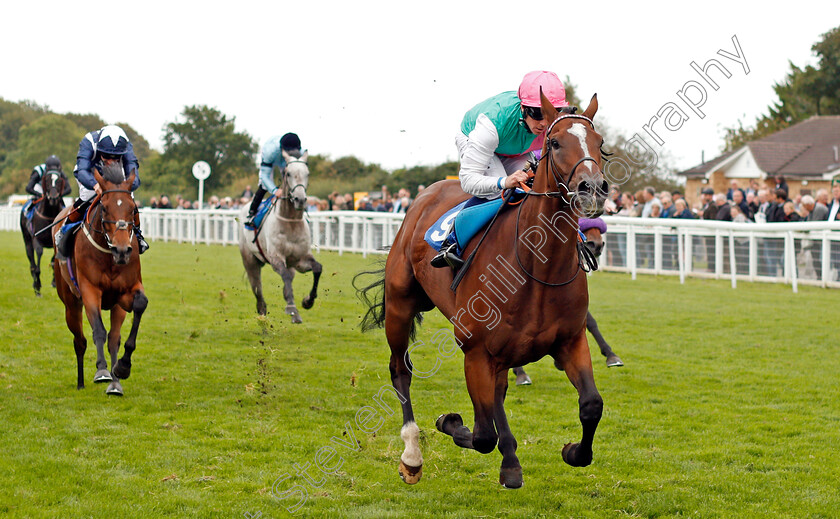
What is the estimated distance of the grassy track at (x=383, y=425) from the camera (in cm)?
440

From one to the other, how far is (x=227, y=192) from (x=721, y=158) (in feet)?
93.5

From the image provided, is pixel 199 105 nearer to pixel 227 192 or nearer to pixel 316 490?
pixel 227 192

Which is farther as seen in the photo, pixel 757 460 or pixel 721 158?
pixel 721 158

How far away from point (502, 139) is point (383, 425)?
2323 mm

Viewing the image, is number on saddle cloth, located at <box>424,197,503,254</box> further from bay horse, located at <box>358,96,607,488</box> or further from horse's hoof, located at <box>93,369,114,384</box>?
horse's hoof, located at <box>93,369,114,384</box>

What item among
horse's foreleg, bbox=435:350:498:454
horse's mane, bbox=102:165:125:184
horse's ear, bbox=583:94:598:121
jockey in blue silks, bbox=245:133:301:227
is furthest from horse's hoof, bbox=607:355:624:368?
jockey in blue silks, bbox=245:133:301:227

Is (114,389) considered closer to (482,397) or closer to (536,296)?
(482,397)

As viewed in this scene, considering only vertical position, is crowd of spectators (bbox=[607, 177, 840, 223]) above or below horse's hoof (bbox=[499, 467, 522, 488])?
above

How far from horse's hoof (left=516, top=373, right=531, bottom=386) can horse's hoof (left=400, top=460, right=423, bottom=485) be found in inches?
106

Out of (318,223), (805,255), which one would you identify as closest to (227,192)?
(318,223)

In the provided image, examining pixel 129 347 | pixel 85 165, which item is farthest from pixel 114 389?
pixel 85 165

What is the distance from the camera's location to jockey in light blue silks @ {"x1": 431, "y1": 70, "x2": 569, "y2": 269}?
170 inches

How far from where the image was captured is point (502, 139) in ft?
15.6

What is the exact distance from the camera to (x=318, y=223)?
22.3 meters
